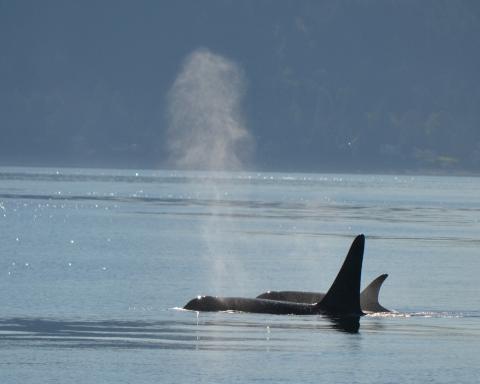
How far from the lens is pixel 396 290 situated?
200ft

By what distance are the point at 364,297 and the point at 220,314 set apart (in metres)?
4.50

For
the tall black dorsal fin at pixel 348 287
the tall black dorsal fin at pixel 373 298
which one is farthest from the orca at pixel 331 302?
the tall black dorsal fin at pixel 373 298

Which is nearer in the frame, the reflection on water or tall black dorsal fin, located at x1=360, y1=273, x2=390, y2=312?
the reflection on water

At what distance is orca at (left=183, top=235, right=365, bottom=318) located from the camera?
4812 centimetres

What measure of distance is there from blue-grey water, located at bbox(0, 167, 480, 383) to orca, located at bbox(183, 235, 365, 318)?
28.6 inches

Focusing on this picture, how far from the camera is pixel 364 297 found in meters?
51.5

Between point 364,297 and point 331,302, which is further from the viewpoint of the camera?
point 364,297

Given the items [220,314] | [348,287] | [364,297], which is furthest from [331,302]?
[220,314]

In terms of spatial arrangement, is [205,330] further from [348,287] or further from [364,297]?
[364,297]

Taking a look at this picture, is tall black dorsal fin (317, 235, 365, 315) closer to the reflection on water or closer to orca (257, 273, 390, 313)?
the reflection on water

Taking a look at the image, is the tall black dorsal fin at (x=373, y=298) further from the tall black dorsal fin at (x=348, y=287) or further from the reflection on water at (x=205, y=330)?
the tall black dorsal fin at (x=348, y=287)

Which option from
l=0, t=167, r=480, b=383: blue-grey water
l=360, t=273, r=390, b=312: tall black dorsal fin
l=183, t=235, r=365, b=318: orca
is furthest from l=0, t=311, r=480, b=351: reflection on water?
l=360, t=273, r=390, b=312: tall black dorsal fin

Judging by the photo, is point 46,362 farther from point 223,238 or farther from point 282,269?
point 223,238

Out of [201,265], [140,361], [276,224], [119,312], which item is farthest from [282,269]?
[276,224]
